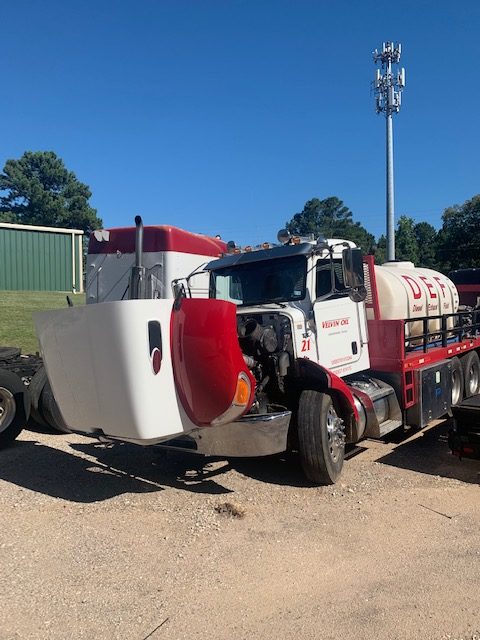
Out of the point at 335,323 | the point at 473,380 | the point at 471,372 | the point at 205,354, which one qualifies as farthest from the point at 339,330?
the point at 473,380

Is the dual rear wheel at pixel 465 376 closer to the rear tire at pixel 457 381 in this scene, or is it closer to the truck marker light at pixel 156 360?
the rear tire at pixel 457 381

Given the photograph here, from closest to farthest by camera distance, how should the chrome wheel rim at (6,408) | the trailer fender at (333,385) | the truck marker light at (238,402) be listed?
the truck marker light at (238,402) < the trailer fender at (333,385) < the chrome wheel rim at (6,408)

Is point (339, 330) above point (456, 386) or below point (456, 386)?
above

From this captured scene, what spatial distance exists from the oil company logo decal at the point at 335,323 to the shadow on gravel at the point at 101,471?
1.97m

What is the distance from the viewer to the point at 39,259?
28.9 metres

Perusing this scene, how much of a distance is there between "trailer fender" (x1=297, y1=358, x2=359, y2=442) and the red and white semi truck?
0.05ft

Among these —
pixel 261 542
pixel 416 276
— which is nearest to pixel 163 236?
pixel 416 276

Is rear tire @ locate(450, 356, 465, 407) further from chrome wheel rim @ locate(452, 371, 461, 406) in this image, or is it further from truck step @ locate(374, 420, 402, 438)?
truck step @ locate(374, 420, 402, 438)

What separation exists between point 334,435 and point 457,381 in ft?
13.1

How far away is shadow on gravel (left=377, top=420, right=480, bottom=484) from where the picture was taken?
6.11 metres

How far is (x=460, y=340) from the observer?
30.8 feet

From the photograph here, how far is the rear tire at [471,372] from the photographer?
9289 mm

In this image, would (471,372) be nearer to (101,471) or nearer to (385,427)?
(385,427)

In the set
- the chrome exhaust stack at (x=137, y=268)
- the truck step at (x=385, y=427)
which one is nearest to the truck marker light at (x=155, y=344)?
the chrome exhaust stack at (x=137, y=268)
